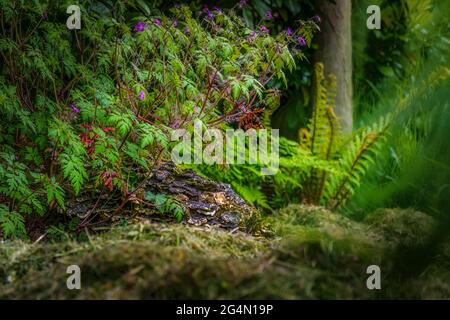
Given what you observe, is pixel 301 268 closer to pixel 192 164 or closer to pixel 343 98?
pixel 192 164

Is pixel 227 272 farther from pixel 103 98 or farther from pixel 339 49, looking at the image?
pixel 339 49

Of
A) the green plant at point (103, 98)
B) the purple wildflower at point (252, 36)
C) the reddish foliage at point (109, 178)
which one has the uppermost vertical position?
the purple wildflower at point (252, 36)

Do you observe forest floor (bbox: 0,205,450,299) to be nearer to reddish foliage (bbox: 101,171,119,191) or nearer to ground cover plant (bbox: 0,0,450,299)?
ground cover plant (bbox: 0,0,450,299)

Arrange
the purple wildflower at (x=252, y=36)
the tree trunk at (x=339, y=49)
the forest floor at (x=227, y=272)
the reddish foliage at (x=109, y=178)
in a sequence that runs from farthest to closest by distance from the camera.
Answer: the tree trunk at (x=339, y=49), the purple wildflower at (x=252, y=36), the reddish foliage at (x=109, y=178), the forest floor at (x=227, y=272)

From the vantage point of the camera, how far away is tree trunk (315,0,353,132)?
222 inches

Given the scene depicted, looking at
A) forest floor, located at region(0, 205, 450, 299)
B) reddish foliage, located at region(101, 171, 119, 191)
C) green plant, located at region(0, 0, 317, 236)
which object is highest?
green plant, located at region(0, 0, 317, 236)

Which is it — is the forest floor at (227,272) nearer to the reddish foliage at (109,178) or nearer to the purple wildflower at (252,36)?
the reddish foliage at (109,178)

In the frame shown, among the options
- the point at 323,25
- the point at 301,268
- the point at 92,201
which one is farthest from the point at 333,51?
the point at 301,268

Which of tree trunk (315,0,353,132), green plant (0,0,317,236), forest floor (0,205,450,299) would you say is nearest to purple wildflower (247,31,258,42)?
green plant (0,0,317,236)

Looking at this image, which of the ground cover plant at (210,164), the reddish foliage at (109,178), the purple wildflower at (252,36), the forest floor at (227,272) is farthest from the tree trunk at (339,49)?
the forest floor at (227,272)

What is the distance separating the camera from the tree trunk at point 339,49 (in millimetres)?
5629

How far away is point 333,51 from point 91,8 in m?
2.64

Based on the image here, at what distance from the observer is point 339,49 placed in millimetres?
5734

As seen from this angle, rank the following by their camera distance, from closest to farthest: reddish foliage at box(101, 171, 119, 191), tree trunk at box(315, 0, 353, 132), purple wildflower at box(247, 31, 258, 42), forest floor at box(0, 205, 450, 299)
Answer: forest floor at box(0, 205, 450, 299), reddish foliage at box(101, 171, 119, 191), purple wildflower at box(247, 31, 258, 42), tree trunk at box(315, 0, 353, 132)
